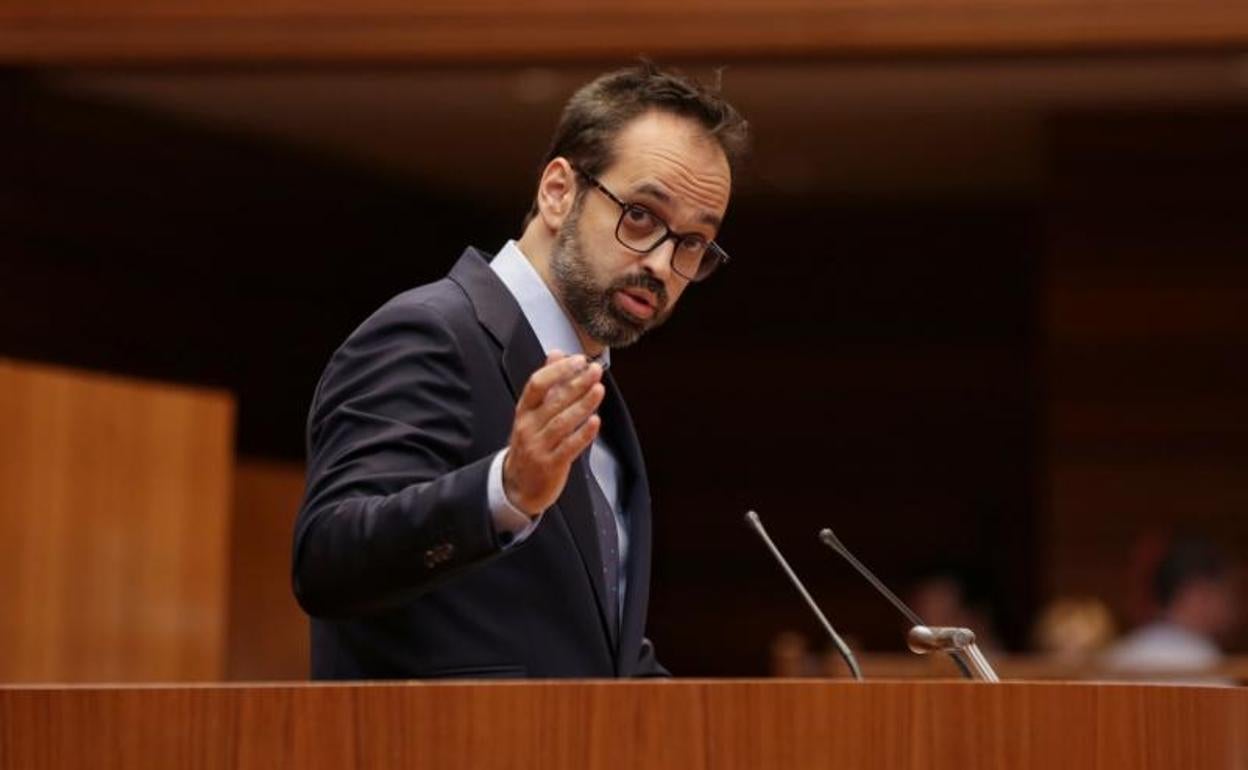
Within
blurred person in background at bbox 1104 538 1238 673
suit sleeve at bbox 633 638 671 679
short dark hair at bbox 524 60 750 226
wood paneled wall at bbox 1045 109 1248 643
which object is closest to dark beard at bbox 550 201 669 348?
short dark hair at bbox 524 60 750 226

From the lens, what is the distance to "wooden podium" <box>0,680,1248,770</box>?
1.73m

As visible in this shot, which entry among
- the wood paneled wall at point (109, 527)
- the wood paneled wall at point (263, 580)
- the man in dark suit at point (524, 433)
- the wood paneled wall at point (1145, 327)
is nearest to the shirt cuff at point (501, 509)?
the man in dark suit at point (524, 433)

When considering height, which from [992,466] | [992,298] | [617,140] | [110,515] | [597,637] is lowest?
[597,637]

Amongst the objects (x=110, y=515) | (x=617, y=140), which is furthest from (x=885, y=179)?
(x=617, y=140)

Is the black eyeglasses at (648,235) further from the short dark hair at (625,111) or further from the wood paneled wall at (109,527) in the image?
the wood paneled wall at (109,527)

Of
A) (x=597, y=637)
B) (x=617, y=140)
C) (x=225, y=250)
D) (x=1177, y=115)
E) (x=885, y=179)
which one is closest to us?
(x=597, y=637)

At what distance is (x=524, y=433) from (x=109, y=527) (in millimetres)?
4367

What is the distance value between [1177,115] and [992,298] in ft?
6.26

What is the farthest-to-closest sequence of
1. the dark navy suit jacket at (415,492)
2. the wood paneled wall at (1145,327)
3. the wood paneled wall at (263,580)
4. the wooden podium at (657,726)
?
the wood paneled wall at (1145,327) → the wood paneled wall at (263,580) → the dark navy suit jacket at (415,492) → the wooden podium at (657,726)

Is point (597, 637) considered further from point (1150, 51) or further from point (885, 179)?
point (885, 179)

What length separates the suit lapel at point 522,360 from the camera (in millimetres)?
2266

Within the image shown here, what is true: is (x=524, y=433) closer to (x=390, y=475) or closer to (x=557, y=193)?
(x=390, y=475)

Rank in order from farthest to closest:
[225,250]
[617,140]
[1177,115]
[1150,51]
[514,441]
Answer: [225,250]
[1177,115]
[1150,51]
[617,140]
[514,441]

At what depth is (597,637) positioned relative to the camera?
226 cm
